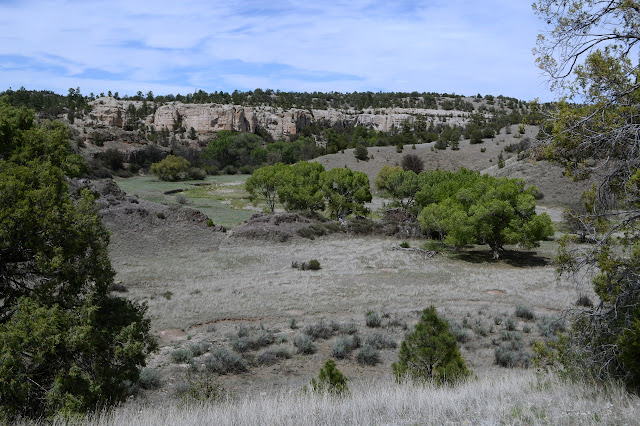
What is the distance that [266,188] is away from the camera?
4728cm

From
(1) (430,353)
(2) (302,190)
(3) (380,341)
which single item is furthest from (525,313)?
(2) (302,190)

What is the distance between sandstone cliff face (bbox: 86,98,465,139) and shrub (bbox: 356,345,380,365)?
10941 cm

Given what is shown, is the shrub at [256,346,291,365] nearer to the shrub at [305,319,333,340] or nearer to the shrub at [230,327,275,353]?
the shrub at [230,327,275,353]

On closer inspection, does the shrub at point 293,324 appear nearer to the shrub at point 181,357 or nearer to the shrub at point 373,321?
the shrub at point 373,321

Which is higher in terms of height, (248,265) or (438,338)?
(438,338)

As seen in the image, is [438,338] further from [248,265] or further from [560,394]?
[248,265]

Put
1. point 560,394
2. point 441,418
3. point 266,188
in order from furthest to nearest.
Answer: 1. point 266,188
2. point 560,394
3. point 441,418

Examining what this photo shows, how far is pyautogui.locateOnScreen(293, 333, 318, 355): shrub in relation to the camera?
13867mm

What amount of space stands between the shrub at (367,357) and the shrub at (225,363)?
126 inches

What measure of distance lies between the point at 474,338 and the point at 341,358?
4.67 meters

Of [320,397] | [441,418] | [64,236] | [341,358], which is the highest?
[64,236]

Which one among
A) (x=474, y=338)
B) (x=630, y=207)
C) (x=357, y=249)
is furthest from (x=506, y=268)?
(x=630, y=207)

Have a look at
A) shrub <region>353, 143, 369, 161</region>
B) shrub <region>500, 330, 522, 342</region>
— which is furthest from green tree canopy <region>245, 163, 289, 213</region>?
shrub <region>500, 330, 522, 342</region>

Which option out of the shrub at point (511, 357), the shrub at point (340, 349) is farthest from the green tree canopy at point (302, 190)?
the shrub at point (511, 357)
